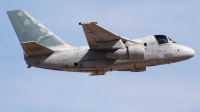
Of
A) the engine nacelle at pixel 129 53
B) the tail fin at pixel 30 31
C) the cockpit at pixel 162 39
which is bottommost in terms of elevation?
the engine nacelle at pixel 129 53

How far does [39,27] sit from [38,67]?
461 centimetres

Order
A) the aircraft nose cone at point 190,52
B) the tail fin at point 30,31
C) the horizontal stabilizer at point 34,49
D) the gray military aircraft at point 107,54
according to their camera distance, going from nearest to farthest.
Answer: the gray military aircraft at point 107,54 < the horizontal stabilizer at point 34,49 < the aircraft nose cone at point 190,52 < the tail fin at point 30,31

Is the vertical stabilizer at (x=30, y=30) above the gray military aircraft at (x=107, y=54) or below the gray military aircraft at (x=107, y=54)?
above

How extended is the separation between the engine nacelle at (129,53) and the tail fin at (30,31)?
578cm

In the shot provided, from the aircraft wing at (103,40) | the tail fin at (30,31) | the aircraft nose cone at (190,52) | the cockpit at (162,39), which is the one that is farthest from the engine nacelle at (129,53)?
the tail fin at (30,31)

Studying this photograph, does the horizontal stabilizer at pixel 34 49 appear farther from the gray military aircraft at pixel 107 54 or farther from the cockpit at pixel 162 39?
the cockpit at pixel 162 39

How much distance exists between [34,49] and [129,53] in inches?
314

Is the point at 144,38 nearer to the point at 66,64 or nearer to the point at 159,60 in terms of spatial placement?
the point at 159,60

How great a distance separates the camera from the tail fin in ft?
169

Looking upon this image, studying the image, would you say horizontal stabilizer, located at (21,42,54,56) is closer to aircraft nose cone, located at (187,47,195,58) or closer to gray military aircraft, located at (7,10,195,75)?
gray military aircraft, located at (7,10,195,75)

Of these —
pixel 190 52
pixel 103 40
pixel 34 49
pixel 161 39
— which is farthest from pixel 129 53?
pixel 34 49

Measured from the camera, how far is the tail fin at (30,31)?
5162 centimetres

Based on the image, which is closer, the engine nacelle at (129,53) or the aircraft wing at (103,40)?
the aircraft wing at (103,40)

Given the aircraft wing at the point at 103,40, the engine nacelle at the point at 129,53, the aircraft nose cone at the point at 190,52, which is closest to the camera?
the aircraft wing at the point at 103,40
